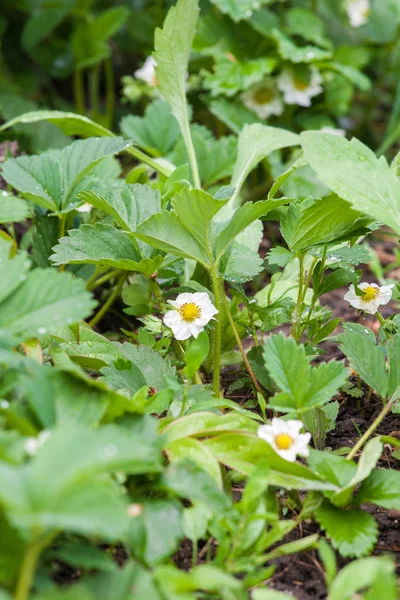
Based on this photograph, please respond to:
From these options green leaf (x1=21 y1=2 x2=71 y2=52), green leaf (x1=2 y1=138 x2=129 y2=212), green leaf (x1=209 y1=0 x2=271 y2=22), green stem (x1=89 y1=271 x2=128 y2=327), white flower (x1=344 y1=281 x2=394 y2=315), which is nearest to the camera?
white flower (x1=344 y1=281 x2=394 y2=315)

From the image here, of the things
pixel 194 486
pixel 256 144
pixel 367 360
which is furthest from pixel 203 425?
pixel 256 144

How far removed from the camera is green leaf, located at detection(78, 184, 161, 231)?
3.99 ft

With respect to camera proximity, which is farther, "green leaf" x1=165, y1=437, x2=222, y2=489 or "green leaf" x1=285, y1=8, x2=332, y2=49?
"green leaf" x1=285, y1=8, x2=332, y2=49

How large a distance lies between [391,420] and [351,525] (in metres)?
0.36

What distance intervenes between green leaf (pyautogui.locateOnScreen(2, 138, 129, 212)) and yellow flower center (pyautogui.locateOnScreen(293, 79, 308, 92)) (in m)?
1.04

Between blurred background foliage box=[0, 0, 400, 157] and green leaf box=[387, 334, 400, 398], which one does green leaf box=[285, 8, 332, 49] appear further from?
green leaf box=[387, 334, 400, 398]

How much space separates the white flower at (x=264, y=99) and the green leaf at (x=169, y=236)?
126 centimetres

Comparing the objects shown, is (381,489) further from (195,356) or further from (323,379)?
(195,356)

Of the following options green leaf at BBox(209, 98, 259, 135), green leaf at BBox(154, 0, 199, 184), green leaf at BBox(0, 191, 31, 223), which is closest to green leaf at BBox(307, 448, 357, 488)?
green leaf at BBox(0, 191, 31, 223)

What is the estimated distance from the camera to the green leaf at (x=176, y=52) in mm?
1549

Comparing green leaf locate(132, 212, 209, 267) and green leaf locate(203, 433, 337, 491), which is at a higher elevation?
green leaf locate(132, 212, 209, 267)

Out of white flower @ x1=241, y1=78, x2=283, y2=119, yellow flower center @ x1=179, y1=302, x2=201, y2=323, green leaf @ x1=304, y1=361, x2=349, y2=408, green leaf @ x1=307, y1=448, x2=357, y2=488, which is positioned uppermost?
white flower @ x1=241, y1=78, x2=283, y2=119

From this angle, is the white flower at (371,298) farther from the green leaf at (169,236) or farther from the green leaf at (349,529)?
the green leaf at (349,529)

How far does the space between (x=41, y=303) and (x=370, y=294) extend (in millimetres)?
624
